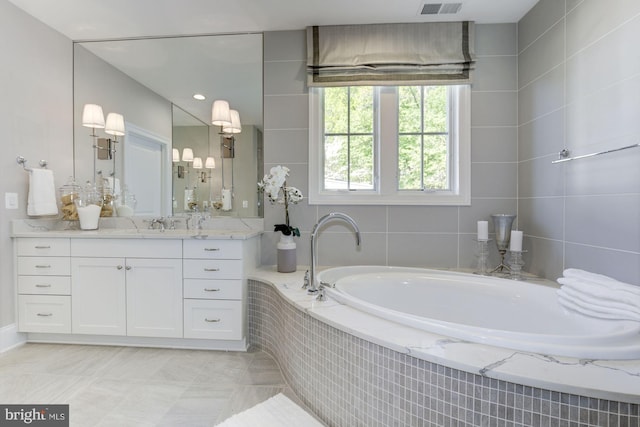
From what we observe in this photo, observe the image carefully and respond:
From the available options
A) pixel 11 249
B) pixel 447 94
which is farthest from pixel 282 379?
pixel 447 94

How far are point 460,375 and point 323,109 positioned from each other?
210 centimetres

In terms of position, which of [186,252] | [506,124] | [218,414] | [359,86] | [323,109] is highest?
[359,86]

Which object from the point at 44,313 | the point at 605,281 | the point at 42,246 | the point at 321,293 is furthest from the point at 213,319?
the point at 605,281

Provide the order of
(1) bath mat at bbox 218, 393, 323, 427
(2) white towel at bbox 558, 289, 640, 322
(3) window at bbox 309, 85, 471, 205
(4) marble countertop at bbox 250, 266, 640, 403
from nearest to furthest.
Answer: (4) marble countertop at bbox 250, 266, 640, 403 < (2) white towel at bbox 558, 289, 640, 322 < (1) bath mat at bbox 218, 393, 323, 427 < (3) window at bbox 309, 85, 471, 205

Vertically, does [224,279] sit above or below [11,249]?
below

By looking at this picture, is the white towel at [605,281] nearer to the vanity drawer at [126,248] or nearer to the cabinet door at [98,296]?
the vanity drawer at [126,248]

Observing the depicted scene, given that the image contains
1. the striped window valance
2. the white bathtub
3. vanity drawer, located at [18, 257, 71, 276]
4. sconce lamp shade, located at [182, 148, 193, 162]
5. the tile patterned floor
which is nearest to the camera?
the white bathtub

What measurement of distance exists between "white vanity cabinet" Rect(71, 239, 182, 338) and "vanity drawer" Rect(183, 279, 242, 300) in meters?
0.07

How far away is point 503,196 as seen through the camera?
241cm

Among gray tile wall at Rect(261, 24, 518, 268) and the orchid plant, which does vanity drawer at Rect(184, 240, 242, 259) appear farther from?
gray tile wall at Rect(261, 24, 518, 268)

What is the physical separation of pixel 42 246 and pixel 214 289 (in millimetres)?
1254

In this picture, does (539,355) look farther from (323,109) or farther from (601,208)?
(323,109)

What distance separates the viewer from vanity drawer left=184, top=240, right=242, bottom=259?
6.91 ft

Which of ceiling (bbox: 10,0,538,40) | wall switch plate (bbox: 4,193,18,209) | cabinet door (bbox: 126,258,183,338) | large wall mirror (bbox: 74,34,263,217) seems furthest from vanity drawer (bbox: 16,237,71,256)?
ceiling (bbox: 10,0,538,40)
